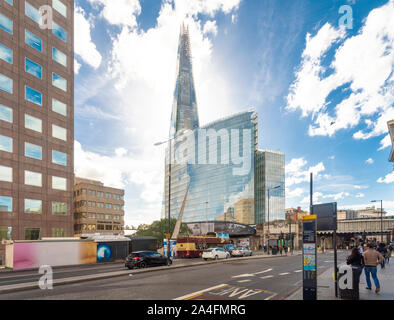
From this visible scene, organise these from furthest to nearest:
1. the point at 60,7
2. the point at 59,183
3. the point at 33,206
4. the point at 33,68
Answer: the point at 60,7 → the point at 59,183 → the point at 33,68 → the point at 33,206

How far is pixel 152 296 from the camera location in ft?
41.2

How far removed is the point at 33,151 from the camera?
4631 centimetres

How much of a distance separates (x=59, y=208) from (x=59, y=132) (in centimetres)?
1216

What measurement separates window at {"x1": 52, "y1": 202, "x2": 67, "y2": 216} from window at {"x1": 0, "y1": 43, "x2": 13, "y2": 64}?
21.6 metres

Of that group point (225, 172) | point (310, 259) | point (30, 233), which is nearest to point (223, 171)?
point (225, 172)

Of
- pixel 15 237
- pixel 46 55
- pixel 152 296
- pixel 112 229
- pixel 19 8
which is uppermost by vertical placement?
pixel 19 8

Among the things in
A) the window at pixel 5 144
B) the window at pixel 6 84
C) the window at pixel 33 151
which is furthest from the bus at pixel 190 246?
the window at pixel 6 84

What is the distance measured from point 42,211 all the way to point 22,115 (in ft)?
46.8

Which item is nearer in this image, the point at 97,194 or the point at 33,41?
the point at 33,41

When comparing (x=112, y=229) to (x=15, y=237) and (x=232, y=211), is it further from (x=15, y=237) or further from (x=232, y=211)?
(x=15, y=237)

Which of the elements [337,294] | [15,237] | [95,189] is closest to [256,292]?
[337,294]

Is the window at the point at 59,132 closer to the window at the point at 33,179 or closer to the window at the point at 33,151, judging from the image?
the window at the point at 33,151

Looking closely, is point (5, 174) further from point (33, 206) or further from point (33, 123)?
point (33, 123)

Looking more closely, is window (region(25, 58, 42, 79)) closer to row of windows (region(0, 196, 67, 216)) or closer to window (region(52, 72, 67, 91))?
window (region(52, 72, 67, 91))
